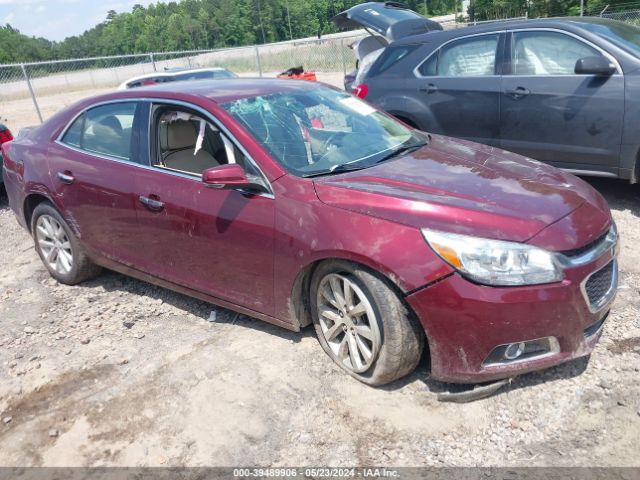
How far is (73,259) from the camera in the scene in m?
4.63

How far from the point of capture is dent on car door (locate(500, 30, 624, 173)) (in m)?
5.15

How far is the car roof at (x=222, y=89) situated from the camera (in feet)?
12.4

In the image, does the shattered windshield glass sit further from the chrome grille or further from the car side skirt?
the chrome grille

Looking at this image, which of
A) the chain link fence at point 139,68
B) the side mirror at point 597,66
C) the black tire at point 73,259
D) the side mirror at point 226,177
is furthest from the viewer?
the chain link fence at point 139,68

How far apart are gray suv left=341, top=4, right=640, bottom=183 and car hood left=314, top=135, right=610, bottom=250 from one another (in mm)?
2023

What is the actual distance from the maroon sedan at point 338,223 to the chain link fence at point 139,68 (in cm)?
1566

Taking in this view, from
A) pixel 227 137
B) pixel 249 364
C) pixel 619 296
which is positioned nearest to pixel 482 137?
pixel 619 296

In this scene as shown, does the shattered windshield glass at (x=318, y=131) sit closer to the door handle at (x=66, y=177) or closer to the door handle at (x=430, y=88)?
the door handle at (x=66, y=177)

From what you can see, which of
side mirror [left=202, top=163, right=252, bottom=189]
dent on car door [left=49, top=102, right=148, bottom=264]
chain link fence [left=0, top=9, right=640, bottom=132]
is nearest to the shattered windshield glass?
side mirror [left=202, top=163, right=252, bottom=189]

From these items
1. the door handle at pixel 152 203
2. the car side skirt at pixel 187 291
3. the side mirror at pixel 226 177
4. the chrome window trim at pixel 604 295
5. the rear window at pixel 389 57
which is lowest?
the car side skirt at pixel 187 291

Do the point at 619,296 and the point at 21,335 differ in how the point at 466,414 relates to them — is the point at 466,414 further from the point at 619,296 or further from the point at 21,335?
the point at 21,335

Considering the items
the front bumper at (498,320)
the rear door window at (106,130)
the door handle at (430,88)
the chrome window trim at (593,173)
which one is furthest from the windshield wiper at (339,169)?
the door handle at (430,88)

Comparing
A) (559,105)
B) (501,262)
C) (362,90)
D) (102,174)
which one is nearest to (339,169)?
(501,262)

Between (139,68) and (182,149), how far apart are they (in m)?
20.5
